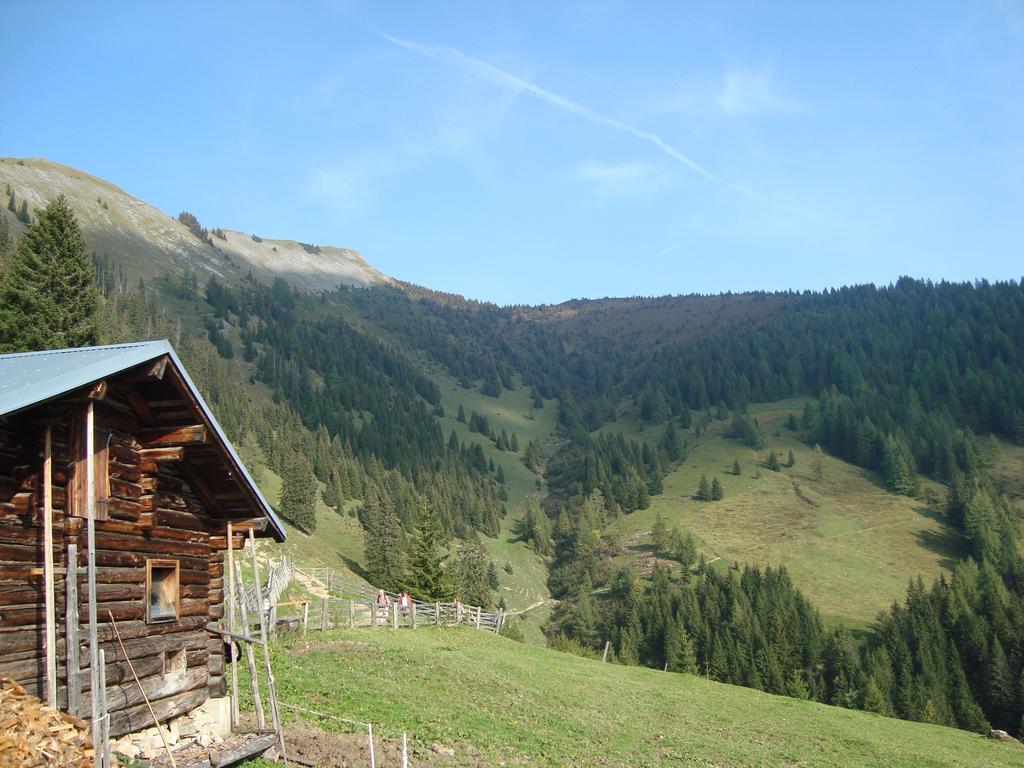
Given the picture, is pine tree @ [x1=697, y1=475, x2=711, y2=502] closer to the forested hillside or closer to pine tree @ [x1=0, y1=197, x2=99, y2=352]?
the forested hillside

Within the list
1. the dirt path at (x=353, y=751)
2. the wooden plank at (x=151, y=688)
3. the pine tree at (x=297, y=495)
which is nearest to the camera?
the wooden plank at (x=151, y=688)

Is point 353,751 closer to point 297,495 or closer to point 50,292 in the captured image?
point 50,292

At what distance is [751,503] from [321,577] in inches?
3952

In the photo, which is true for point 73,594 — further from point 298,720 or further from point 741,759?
point 741,759

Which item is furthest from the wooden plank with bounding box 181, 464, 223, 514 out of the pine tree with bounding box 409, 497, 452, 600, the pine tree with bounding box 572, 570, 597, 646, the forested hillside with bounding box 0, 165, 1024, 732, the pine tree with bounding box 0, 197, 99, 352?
the pine tree with bounding box 572, 570, 597, 646

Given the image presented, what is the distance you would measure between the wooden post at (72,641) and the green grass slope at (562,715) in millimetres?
8847

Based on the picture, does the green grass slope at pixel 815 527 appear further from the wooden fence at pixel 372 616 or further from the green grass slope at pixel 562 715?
the green grass slope at pixel 562 715

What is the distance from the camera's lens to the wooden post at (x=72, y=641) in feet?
34.4

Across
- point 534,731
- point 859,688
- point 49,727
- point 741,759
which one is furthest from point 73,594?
point 859,688

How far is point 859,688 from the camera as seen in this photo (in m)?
77.6

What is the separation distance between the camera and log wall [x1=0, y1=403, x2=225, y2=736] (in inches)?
418

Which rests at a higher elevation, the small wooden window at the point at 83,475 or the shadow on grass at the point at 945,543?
the small wooden window at the point at 83,475

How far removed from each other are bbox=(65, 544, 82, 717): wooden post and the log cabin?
0.02 meters

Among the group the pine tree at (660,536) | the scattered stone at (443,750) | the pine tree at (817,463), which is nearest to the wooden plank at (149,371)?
the scattered stone at (443,750)
